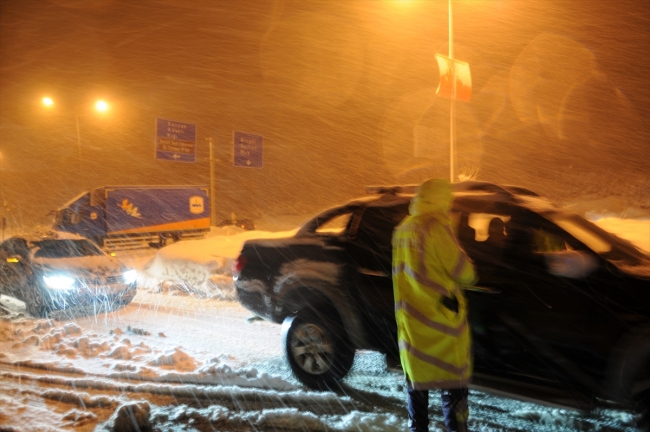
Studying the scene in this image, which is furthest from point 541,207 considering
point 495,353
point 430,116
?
point 430,116

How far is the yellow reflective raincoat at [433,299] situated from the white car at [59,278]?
6.46 m

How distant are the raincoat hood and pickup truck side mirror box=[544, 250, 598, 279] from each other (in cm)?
113

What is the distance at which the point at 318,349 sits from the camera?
5273 mm

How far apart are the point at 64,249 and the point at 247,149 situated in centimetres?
1199

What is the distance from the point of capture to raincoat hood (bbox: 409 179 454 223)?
357cm

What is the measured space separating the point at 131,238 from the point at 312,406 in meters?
21.4

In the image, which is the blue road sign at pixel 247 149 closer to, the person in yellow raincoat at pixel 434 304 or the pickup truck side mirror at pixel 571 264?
the pickup truck side mirror at pixel 571 264

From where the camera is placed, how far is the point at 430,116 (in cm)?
3722

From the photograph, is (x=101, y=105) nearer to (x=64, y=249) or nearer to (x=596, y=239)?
(x=64, y=249)

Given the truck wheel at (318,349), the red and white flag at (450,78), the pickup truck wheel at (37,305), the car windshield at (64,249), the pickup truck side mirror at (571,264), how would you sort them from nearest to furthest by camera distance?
the pickup truck side mirror at (571,264), the truck wheel at (318,349), the pickup truck wheel at (37,305), the car windshield at (64,249), the red and white flag at (450,78)

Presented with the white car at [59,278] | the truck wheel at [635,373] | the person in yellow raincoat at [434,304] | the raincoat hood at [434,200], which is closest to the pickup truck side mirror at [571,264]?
the truck wheel at [635,373]

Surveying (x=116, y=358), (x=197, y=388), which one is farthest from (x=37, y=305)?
(x=197, y=388)

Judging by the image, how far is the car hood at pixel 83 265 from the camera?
8703mm

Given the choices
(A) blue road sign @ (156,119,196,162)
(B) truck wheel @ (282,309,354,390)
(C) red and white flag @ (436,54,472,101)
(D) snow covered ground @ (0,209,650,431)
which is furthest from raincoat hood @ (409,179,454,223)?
(A) blue road sign @ (156,119,196,162)
